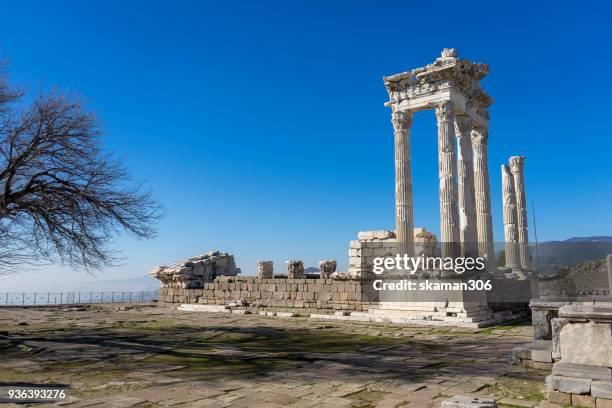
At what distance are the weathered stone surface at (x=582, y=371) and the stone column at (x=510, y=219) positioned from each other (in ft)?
58.3

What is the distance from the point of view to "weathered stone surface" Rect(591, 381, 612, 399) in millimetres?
4722

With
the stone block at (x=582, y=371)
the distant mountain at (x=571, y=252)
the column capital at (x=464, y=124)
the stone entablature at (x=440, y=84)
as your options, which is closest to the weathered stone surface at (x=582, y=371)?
the stone block at (x=582, y=371)

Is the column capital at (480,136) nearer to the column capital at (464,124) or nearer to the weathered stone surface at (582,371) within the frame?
the column capital at (464,124)

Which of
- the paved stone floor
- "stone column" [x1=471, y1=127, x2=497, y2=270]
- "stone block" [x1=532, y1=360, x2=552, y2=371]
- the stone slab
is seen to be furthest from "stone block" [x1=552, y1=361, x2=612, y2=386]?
the stone slab

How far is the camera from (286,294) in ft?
63.9

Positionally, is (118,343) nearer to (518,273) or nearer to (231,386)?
(231,386)

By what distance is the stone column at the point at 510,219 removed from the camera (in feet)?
72.9

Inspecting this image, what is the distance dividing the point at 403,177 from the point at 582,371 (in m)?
13.8

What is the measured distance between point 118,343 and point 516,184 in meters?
20.3

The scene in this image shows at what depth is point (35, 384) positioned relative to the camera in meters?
6.46

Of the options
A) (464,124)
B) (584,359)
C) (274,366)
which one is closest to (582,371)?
(584,359)

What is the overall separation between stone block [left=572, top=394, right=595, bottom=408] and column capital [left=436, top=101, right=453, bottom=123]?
13.6 metres

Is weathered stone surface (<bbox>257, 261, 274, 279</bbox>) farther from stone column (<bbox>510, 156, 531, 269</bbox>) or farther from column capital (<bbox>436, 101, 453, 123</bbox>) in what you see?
stone column (<bbox>510, 156, 531, 269</bbox>)

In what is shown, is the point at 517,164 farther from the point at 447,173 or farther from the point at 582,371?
the point at 582,371
